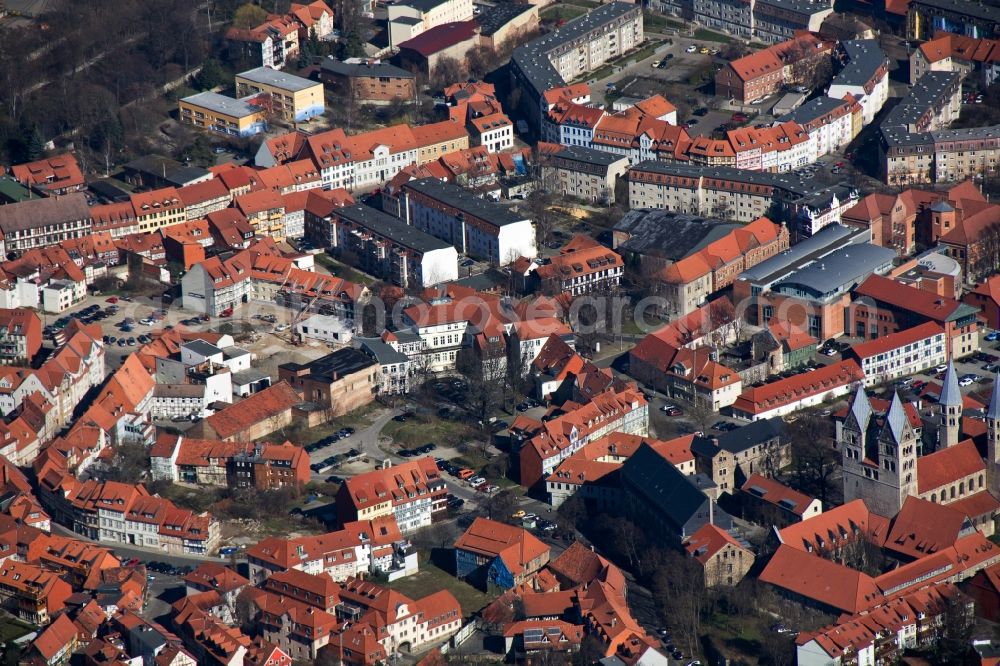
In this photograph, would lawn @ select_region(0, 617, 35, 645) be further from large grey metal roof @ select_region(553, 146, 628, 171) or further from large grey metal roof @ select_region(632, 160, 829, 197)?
large grey metal roof @ select_region(632, 160, 829, 197)

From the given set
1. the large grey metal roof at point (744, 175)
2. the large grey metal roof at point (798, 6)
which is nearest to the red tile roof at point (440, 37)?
the large grey metal roof at point (798, 6)

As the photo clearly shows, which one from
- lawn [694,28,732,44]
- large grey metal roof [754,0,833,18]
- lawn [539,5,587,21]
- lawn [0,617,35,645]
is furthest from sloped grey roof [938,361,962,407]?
lawn [539,5,587,21]

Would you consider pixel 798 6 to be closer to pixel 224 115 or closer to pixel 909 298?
pixel 224 115

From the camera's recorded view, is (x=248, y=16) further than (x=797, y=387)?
Yes

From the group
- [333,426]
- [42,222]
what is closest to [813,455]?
[333,426]

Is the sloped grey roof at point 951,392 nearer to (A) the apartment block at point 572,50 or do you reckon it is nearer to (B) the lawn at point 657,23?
(A) the apartment block at point 572,50

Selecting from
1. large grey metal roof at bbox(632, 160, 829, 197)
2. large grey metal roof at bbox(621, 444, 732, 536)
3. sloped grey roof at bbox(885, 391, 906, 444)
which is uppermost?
sloped grey roof at bbox(885, 391, 906, 444)
